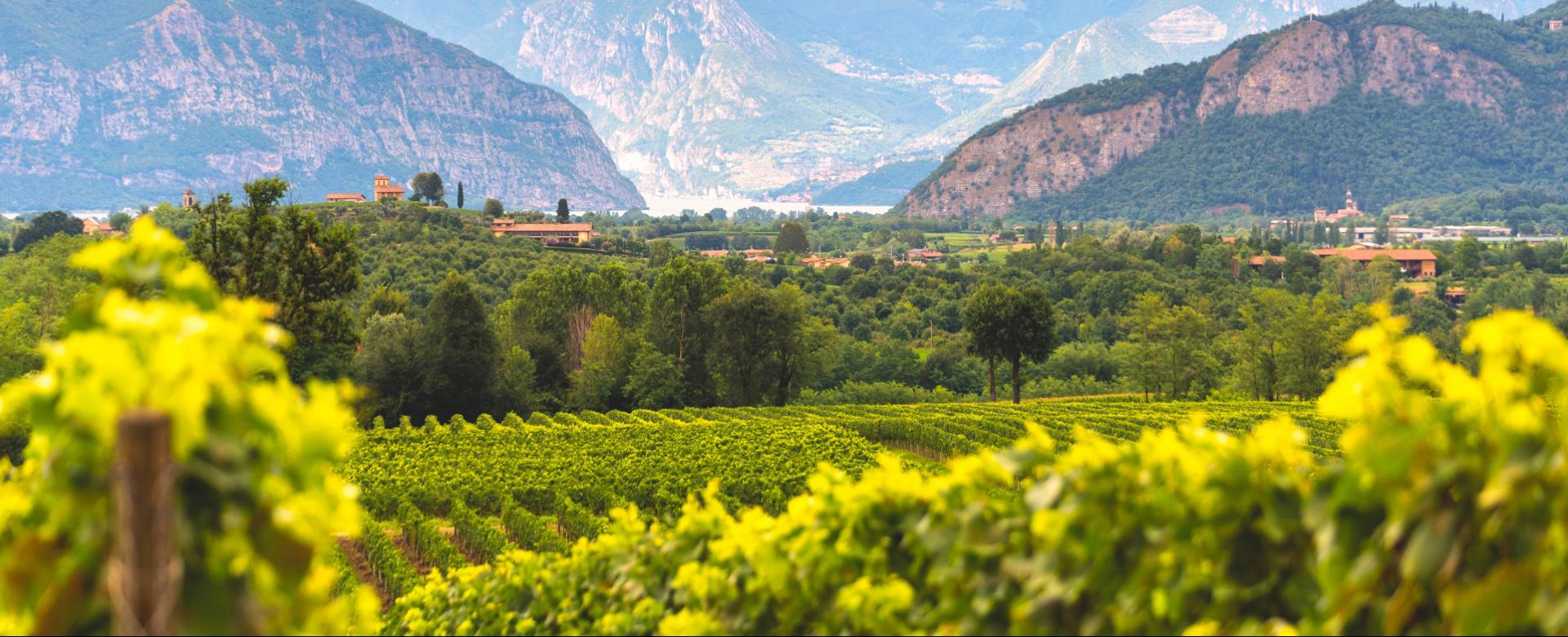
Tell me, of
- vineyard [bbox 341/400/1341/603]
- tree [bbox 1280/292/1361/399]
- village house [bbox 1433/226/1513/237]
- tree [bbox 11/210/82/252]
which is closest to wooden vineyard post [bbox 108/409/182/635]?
vineyard [bbox 341/400/1341/603]

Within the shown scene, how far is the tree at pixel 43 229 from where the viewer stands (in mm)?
100875

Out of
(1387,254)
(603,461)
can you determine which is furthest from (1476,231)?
(603,461)

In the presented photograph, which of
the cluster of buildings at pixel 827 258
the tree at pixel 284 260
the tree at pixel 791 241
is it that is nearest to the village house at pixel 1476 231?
the cluster of buildings at pixel 827 258

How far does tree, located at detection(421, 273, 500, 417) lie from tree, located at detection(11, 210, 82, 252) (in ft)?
216

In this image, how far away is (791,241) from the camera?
486 ft

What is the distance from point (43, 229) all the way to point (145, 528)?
381 feet

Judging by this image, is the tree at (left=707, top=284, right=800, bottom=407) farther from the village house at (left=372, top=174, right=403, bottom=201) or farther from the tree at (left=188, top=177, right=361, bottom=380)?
the village house at (left=372, top=174, right=403, bottom=201)

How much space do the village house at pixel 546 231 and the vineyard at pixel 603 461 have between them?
2892 inches

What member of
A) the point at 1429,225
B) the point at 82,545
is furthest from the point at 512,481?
the point at 1429,225

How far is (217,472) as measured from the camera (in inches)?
100.0

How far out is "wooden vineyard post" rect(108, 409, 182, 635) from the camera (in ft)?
8.02

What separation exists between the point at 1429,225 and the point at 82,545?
22314 cm

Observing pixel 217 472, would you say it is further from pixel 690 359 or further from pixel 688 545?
pixel 690 359

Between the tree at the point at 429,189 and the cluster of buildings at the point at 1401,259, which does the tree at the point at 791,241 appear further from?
the cluster of buildings at the point at 1401,259
